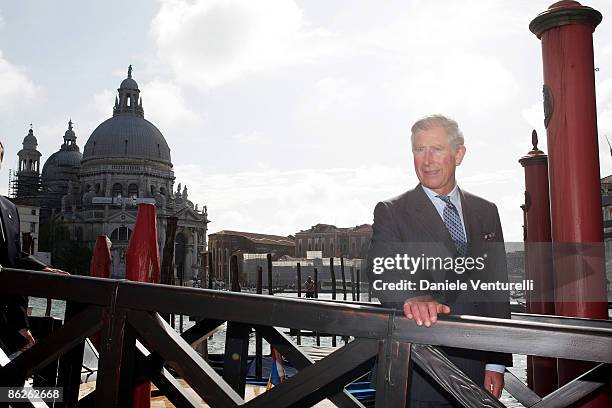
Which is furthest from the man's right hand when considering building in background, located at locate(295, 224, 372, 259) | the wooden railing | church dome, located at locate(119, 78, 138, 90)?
church dome, located at locate(119, 78, 138, 90)

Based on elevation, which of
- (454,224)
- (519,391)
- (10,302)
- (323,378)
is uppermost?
(454,224)

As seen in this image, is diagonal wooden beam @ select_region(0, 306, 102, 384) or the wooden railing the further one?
diagonal wooden beam @ select_region(0, 306, 102, 384)

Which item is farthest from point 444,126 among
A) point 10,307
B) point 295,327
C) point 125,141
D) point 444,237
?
point 125,141

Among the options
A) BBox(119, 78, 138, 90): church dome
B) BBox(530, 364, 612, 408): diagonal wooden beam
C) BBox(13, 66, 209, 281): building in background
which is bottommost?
BBox(530, 364, 612, 408): diagonal wooden beam

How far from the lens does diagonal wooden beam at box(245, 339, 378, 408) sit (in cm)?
143

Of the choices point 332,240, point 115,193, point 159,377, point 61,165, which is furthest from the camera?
point 332,240

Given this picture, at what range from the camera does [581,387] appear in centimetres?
151

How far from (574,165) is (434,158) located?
96 centimetres

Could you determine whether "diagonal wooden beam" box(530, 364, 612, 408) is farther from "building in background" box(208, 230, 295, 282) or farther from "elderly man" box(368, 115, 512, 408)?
"building in background" box(208, 230, 295, 282)

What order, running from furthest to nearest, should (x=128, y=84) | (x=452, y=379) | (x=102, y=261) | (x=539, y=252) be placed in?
(x=128, y=84)
(x=102, y=261)
(x=539, y=252)
(x=452, y=379)

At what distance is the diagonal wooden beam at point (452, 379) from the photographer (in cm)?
135

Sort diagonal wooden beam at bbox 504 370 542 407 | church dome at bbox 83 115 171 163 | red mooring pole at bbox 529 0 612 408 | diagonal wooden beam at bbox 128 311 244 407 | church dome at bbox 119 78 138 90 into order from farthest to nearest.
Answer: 1. church dome at bbox 119 78 138 90
2. church dome at bbox 83 115 171 163
3. red mooring pole at bbox 529 0 612 408
4. diagonal wooden beam at bbox 504 370 542 407
5. diagonal wooden beam at bbox 128 311 244 407

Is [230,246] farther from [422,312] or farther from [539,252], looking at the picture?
[422,312]

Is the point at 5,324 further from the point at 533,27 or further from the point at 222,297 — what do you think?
the point at 533,27
